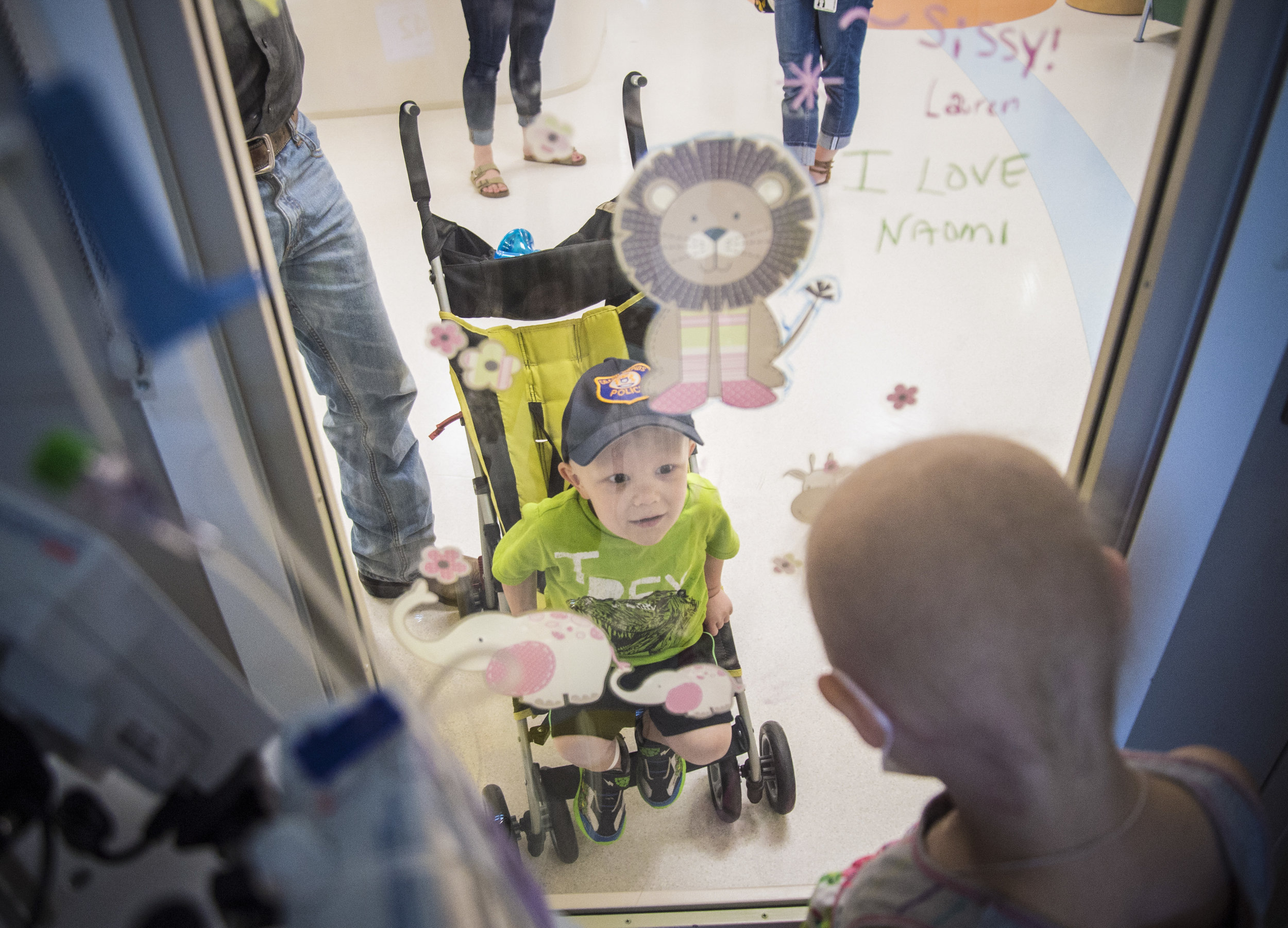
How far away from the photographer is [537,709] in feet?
4.04

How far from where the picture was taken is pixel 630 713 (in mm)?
1241

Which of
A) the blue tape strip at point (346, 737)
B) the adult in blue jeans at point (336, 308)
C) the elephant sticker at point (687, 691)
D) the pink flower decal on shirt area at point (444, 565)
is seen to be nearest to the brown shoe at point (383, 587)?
the adult in blue jeans at point (336, 308)

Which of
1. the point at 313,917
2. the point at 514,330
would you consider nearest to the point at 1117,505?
the point at 514,330

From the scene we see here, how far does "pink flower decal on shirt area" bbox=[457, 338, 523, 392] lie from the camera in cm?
102

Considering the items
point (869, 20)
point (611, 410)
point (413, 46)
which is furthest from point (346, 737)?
point (869, 20)

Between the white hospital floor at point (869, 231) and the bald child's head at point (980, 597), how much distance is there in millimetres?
336

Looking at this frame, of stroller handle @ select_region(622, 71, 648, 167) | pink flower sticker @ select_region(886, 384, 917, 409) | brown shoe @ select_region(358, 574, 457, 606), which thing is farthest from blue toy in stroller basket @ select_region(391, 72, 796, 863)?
pink flower sticker @ select_region(886, 384, 917, 409)

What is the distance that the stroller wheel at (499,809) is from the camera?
4.23 ft

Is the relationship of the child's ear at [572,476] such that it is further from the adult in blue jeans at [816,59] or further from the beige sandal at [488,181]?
the adult in blue jeans at [816,59]

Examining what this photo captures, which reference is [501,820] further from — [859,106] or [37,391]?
[859,106]

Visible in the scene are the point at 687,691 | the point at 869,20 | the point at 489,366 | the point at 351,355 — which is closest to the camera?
the point at 869,20

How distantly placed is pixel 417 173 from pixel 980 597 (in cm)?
78

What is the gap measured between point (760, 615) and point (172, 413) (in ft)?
3.49

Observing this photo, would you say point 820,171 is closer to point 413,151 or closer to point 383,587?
point 413,151
